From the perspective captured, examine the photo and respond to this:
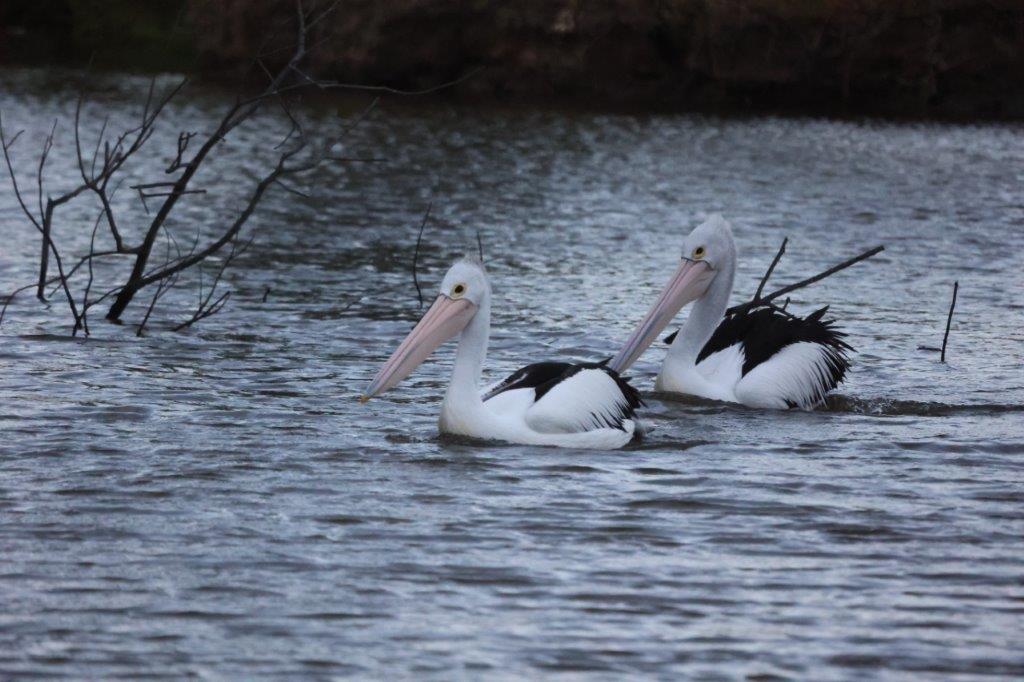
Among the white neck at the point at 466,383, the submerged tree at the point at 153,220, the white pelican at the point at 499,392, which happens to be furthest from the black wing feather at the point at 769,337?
the submerged tree at the point at 153,220

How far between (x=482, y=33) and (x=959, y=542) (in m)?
26.9

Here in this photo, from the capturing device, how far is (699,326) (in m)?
7.26

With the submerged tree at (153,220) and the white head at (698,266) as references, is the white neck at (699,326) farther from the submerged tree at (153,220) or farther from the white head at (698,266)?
the submerged tree at (153,220)

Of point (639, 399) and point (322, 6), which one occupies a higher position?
point (322, 6)

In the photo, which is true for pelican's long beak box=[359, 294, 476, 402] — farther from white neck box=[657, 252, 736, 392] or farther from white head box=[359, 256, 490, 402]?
white neck box=[657, 252, 736, 392]

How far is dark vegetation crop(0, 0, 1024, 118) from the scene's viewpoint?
97.3 feet

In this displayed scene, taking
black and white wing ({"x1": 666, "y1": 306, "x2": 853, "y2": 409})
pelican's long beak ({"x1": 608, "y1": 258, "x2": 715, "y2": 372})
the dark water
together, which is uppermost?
pelican's long beak ({"x1": 608, "y1": 258, "x2": 715, "y2": 372})

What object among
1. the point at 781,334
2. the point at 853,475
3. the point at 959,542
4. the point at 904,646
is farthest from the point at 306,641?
the point at 781,334

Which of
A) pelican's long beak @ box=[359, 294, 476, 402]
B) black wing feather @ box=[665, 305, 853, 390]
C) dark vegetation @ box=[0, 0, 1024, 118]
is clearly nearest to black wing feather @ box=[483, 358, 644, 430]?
pelican's long beak @ box=[359, 294, 476, 402]

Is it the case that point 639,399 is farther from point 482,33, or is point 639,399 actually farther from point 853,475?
point 482,33

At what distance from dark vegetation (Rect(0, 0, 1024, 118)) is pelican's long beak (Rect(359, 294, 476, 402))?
2287 cm

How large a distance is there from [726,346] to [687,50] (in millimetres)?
23878

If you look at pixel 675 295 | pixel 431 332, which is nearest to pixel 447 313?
pixel 431 332

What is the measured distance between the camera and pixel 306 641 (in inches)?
154
